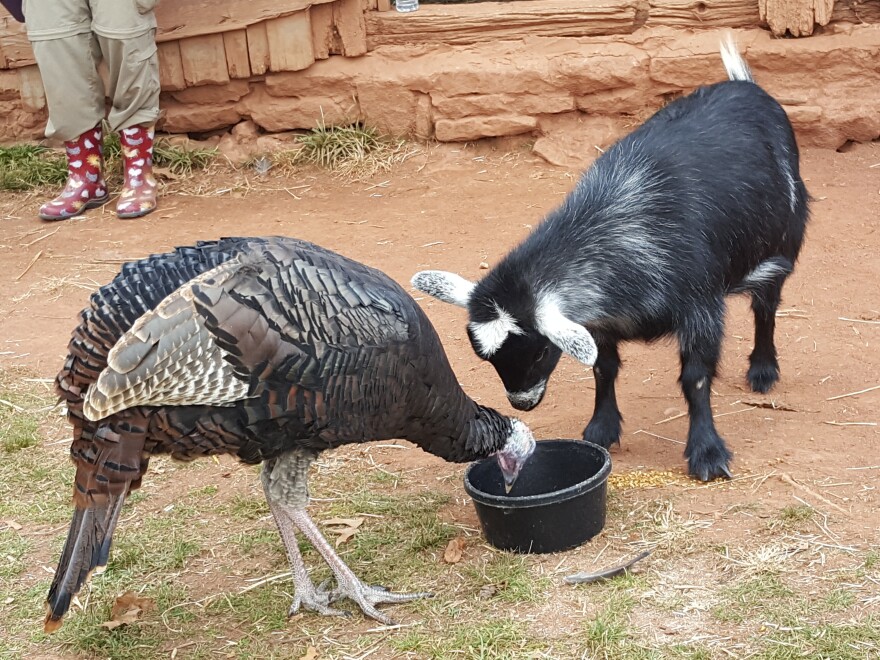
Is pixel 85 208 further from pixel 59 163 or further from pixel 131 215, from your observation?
pixel 59 163

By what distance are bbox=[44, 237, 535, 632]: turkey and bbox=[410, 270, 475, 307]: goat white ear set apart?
66 centimetres

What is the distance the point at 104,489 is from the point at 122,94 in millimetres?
5077

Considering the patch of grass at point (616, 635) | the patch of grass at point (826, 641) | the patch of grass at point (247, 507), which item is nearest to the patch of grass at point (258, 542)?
the patch of grass at point (247, 507)

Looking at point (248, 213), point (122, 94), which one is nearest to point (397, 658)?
point (248, 213)

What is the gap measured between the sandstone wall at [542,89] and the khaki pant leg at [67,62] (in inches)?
40.7

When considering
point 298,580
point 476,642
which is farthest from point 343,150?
point 476,642

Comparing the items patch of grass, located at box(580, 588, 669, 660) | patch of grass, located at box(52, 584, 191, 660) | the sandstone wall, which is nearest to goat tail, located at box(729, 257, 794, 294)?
patch of grass, located at box(580, 588, 669, 660)

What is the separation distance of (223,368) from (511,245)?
3.89 meters

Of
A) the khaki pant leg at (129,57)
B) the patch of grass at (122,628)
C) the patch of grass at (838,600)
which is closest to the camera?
the patch of grass at (838,600)

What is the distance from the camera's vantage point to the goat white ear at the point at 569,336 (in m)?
4.23

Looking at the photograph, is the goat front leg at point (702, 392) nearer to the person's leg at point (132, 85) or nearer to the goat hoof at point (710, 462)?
the goat hoof at point (710, 462)

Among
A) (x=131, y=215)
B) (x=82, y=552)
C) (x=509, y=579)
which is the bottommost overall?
(x=509, y=579)

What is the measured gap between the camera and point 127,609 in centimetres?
412

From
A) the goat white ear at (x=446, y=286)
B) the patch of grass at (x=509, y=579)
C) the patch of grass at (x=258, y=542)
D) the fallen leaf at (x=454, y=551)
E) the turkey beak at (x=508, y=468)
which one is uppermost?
the goat white ear at (x=446, y=286)
